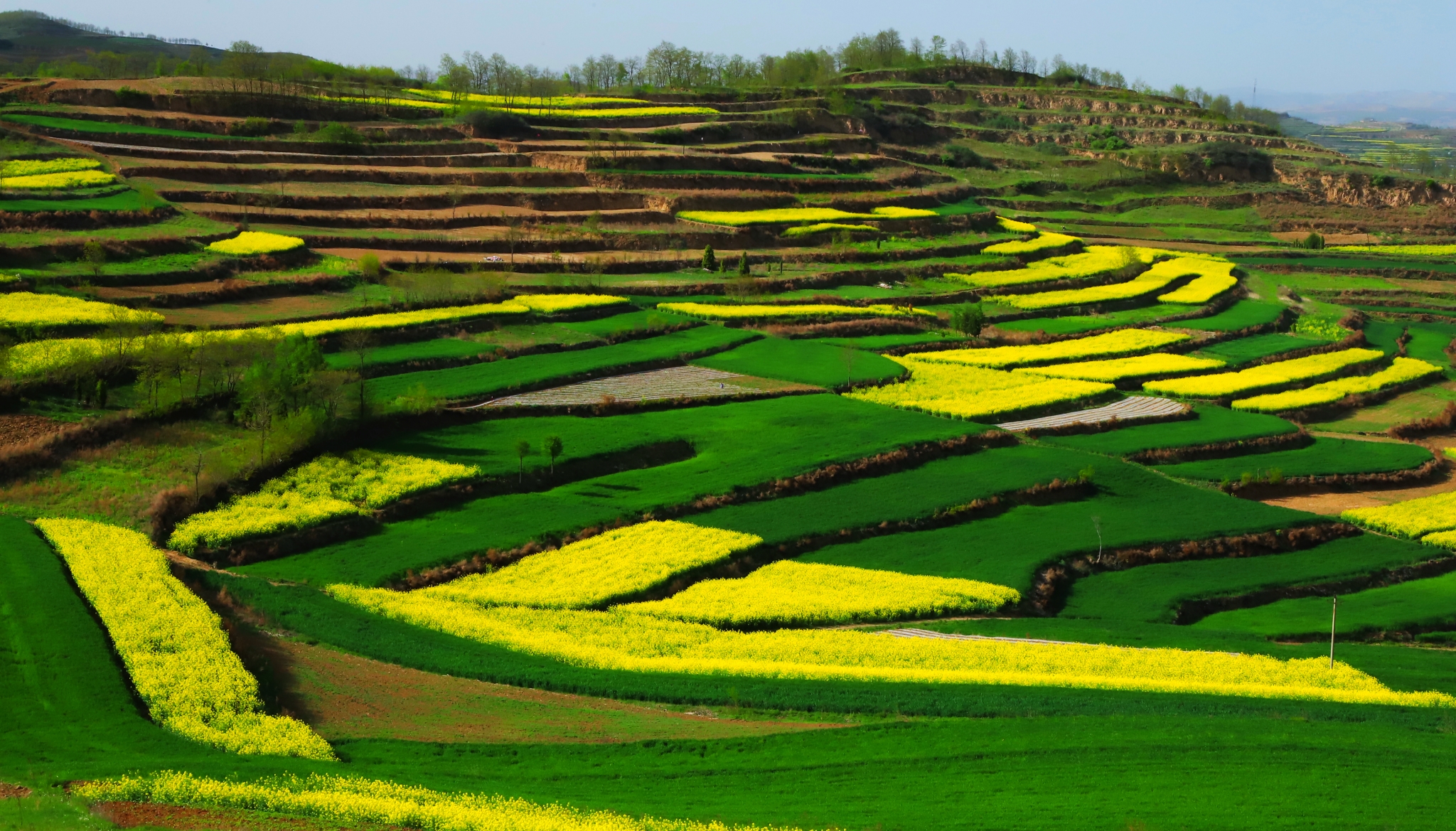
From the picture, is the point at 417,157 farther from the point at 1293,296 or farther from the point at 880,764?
the point at 880,764

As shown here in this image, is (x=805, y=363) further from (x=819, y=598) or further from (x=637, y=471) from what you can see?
(x=819, y=598)

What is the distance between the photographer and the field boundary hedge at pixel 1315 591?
4341 cm

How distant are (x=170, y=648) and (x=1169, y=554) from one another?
36.8 metres

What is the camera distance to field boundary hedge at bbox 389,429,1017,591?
40.4 meters

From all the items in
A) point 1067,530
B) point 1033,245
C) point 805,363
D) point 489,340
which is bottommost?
point 1067,530

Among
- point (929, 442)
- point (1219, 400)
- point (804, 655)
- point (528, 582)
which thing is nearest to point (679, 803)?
point (804, 655)

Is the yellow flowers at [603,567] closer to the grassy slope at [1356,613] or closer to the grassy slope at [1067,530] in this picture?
the grassy slope at [1067,530]

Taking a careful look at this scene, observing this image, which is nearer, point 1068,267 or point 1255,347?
point 1255,347

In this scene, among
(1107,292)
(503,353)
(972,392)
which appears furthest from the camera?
(1107,292)

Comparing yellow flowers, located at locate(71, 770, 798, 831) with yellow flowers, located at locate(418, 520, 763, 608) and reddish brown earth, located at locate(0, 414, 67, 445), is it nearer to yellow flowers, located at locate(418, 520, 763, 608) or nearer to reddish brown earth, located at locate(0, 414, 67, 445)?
yellow flowers, located at locate(418, 520, 763, 608)

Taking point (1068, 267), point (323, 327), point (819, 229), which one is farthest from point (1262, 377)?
point (323, 327)

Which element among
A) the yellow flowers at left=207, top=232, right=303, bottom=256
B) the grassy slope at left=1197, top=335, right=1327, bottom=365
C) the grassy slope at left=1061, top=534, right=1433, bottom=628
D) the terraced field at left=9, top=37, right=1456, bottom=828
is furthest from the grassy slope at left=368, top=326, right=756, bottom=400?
the grassy slope at left=1197, top=335, right=1327, bottom=365

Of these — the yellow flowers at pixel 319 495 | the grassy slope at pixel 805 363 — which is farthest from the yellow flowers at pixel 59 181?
the grassy slope at pixel 805 363

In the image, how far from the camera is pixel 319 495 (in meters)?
43.8
